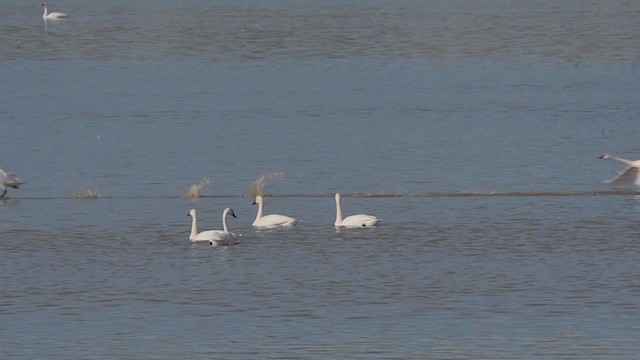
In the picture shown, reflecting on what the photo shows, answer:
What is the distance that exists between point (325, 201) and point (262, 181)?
60.3 inches

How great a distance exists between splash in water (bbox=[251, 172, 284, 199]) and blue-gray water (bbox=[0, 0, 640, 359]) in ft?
0.64

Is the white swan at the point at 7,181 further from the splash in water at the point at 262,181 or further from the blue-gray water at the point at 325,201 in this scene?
the splash in water at the point at 262,181

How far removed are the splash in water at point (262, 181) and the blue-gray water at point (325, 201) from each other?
195mm

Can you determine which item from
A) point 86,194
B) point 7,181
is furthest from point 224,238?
point 7,181

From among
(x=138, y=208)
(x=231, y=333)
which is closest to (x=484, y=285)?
(x=231, y=333)

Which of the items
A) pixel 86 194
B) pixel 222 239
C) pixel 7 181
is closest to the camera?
pixel 222 239

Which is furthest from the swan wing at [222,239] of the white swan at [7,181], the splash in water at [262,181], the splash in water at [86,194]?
the white swan at [7,181]

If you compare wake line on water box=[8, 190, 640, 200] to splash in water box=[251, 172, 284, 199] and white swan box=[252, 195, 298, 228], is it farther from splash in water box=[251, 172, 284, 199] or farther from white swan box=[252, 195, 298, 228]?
white swan box=[252, 195, 298, 228]

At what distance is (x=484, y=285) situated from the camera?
19688 mm

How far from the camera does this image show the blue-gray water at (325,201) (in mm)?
17234

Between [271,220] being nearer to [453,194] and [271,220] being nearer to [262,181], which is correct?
[262,181]

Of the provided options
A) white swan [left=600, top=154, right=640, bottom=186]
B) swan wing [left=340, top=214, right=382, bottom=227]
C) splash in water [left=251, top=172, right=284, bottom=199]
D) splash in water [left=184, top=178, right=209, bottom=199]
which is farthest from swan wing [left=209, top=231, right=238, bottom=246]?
white swan [left=600, top=154, right=640, bottom=186]

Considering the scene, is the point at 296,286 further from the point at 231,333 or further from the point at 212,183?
the point at 212,183

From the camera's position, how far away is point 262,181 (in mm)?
27844
